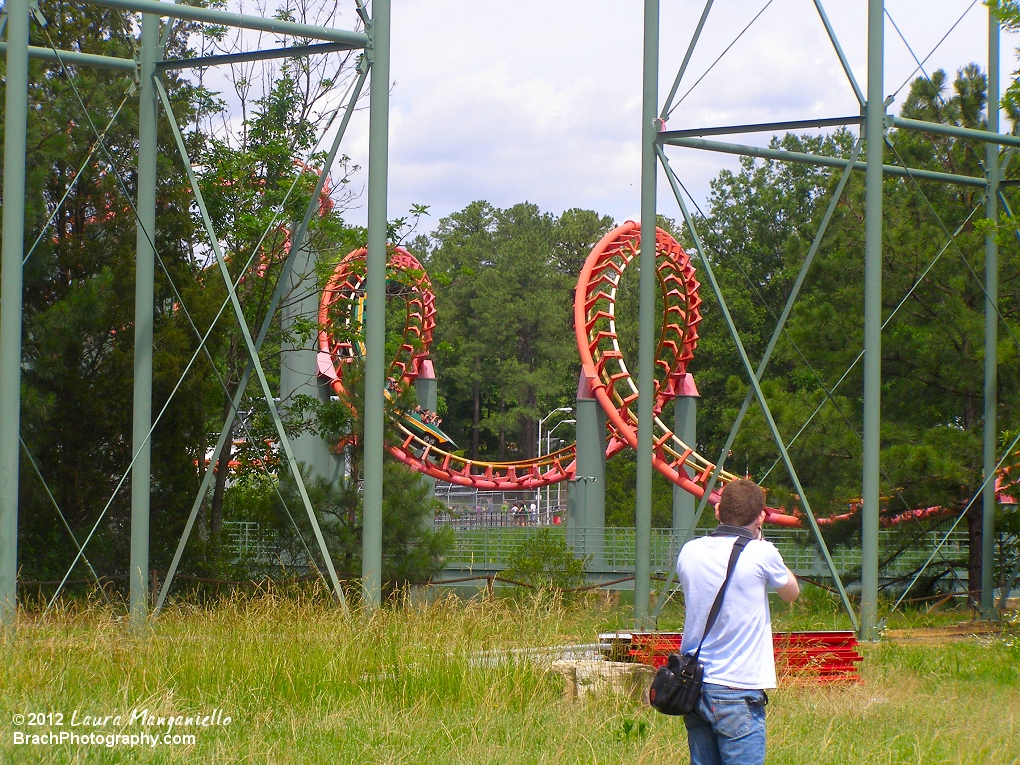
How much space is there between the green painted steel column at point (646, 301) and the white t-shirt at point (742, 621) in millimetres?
6271

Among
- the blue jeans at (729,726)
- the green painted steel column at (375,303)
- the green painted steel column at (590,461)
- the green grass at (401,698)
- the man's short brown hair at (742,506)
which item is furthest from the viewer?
the green painted steel column at (590,461)

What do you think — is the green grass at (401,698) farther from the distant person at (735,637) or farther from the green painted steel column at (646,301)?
the green painted steel column at (646,301)

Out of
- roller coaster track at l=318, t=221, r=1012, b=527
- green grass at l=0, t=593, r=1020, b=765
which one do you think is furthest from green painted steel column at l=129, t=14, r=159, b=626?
roller coaster track at l=318, t=221, r=1012, b=527

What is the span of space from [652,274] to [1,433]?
228 inches

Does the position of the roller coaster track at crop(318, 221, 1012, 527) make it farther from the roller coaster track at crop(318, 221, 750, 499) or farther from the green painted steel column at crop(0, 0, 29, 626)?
the green painted steel column at crop(0, 0, 29, 626)

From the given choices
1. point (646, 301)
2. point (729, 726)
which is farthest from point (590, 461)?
point (729, 726)

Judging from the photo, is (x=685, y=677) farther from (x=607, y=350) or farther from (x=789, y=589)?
(x=607, y=350)

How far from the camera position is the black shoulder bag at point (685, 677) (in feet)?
13.3

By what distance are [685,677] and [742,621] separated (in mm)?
282

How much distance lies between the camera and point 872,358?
10.1 m

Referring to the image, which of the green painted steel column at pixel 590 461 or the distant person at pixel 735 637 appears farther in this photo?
the green painted steel column at pixel 590 461

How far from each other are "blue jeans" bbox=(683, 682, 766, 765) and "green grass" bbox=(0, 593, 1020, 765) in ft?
3.94

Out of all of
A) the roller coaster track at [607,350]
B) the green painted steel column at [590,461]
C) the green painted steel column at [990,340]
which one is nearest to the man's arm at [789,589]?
the green painted steel column at [990,340]

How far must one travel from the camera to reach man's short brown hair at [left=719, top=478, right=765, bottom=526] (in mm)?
4164
